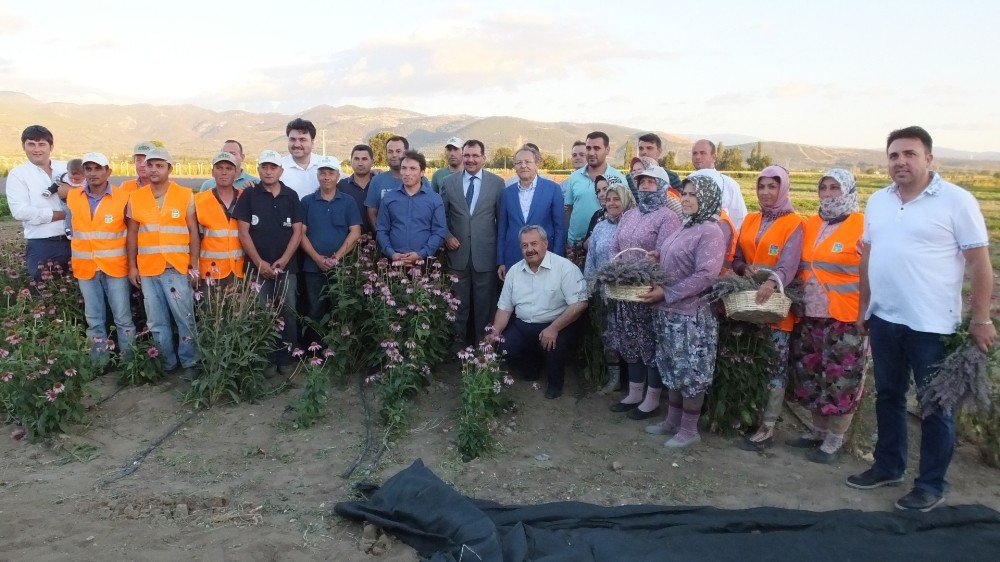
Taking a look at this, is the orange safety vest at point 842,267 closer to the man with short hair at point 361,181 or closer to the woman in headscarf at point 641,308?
the woman in headscarf at point 641,308

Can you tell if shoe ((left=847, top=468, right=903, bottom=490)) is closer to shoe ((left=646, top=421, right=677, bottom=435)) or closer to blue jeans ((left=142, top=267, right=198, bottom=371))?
shoe ((left=646, top=421, right=677, bottom=435))

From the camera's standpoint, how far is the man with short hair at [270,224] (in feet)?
19.7

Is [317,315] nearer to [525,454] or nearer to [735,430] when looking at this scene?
[525,454]

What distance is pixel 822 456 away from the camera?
4867 millimetres

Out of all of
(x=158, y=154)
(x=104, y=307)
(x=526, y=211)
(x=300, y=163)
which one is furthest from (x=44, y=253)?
(x=526, y=211)

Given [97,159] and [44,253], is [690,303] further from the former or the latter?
[44,253]

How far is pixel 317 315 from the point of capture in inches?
253

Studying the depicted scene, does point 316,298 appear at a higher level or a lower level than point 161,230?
lower

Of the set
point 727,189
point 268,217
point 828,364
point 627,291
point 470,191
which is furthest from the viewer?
point 470,191

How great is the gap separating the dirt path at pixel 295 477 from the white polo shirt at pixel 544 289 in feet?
2.68

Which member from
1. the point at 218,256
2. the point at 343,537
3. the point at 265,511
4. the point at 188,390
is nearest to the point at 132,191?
the point at 218,256

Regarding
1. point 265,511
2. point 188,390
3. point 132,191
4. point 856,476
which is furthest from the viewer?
point 132,191

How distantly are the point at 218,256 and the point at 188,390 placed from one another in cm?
119

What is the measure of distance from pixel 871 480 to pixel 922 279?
4.64ft
